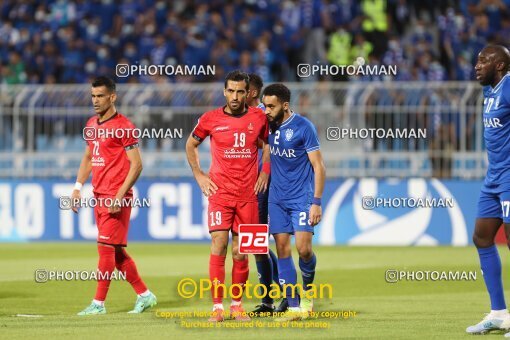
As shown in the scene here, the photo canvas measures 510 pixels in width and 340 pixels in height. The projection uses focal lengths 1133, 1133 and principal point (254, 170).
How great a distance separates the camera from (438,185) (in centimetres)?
2170

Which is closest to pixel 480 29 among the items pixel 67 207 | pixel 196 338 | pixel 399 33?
pixel 399 33

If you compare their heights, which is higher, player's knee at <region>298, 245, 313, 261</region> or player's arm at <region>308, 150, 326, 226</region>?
player's arm at <region>308, 150, 326, 226</region>

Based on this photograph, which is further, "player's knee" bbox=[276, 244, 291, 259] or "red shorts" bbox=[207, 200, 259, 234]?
"player's knee" bbox=[276, 244, 291, 259]

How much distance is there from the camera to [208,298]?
45.2 feet

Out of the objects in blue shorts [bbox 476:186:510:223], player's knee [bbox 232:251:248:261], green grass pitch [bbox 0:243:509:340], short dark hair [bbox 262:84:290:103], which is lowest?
green grass pitch [bbox 0:243:509:340]

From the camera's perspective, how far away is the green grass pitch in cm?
1026

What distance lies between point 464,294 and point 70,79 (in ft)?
46.0

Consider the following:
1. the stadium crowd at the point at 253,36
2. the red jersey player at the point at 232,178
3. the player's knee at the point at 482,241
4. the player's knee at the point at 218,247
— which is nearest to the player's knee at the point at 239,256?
the red jersey player at the point at 232,178

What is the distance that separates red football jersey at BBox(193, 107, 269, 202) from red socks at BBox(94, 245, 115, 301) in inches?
66.7

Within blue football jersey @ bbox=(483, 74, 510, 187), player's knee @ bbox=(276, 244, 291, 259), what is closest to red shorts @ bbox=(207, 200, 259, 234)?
player's knee @ bbox=(276, 244, 291, 259)

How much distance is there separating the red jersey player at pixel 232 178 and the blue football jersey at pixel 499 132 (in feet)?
7.49

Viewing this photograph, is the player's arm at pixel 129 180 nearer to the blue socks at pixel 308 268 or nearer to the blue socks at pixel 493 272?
the blue socks at pixel 308 268

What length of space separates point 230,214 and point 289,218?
0.70 metres

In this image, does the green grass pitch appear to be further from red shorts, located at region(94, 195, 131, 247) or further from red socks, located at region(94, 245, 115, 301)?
red shorts, located at region(94, 195, 131, 247)
